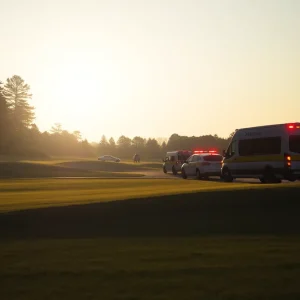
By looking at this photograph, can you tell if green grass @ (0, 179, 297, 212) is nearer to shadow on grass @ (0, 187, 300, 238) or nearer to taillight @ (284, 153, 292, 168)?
shadow on grass @ (0, 187, 300, 238)

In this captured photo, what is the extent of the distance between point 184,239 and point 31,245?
8.93ft

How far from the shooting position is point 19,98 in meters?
122

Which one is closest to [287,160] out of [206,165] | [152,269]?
[206,165]

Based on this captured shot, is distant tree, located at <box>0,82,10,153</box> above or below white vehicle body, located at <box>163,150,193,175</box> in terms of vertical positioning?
above

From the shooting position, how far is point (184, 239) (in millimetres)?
10070

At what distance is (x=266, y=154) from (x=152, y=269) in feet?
65.5

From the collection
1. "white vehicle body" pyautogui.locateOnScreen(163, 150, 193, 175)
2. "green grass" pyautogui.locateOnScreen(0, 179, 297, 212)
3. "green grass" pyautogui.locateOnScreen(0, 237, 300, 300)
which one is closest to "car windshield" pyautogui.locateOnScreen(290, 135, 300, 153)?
"green grass" pyautogui.locateOnScreen(0, 179, 297, 212)

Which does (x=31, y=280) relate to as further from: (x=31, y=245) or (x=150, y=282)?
(x=31, y=245)

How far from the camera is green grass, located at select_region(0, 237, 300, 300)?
7.07 m

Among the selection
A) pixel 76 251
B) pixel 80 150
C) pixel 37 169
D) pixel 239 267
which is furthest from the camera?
pixel 80 150

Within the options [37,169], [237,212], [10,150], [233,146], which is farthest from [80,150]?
[237,212]

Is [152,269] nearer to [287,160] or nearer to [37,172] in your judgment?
[287,160]

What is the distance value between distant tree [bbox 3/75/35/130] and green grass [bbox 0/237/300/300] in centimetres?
11189

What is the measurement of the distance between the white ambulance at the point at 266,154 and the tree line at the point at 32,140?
228 ft
